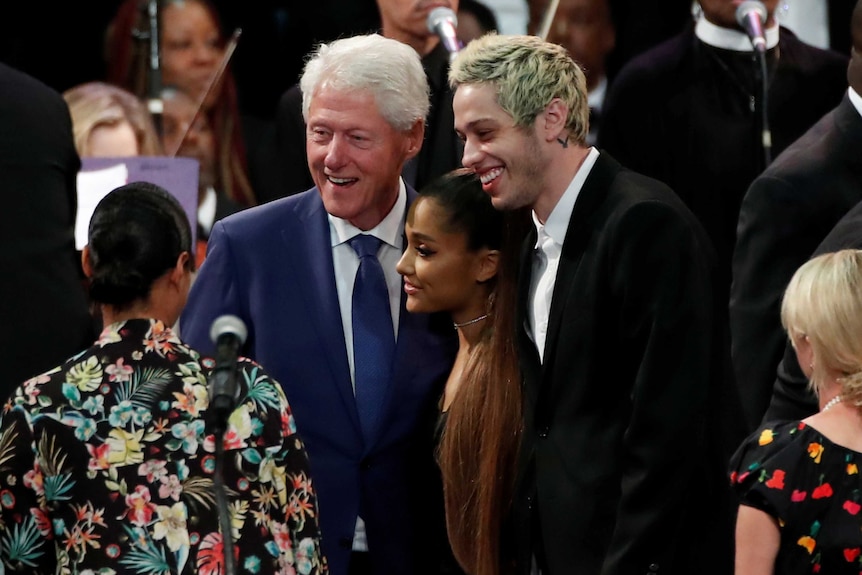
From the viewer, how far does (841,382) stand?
10.1 ft

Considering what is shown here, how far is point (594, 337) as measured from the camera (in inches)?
128

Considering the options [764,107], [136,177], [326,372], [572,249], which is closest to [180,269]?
[326,372]

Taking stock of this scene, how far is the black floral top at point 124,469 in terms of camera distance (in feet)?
9.07

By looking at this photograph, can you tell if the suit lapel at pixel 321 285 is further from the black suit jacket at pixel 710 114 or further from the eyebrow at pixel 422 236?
the black suit jacket at pixel 710 114

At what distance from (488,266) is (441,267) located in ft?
0.40

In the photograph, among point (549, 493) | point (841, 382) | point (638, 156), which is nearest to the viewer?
point (841, 382)

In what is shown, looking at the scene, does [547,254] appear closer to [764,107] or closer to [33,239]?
[33,239]

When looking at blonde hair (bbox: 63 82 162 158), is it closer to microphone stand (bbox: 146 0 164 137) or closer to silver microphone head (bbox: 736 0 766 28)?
microphone stand (bbox: 146 0 164 137)

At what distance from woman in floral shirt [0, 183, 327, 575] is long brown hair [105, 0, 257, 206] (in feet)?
9.54

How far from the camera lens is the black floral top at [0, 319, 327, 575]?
2.77m

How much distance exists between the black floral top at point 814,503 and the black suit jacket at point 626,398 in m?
0.22

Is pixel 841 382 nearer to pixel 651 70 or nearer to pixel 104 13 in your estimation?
pixel 651 70

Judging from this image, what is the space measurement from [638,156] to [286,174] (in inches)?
45.0

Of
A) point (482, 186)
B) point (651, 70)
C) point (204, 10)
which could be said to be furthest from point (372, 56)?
point (204, 10)
